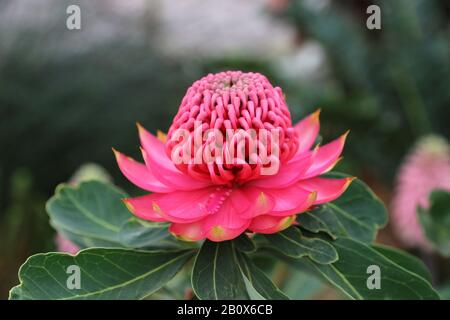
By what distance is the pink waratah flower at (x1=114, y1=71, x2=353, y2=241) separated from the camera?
0.76 m

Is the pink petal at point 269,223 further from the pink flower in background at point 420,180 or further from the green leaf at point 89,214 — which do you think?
the pink flower in background at point 420,180

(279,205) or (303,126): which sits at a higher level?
(303,126)

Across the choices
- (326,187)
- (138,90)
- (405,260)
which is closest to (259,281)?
(326,187)

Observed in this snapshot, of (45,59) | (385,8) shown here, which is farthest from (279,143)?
(45,59)

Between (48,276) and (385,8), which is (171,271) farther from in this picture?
(385,8)

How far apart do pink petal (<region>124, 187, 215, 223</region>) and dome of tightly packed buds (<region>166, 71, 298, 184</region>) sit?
0.10ft

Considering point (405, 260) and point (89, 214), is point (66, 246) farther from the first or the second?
point (405, 260)

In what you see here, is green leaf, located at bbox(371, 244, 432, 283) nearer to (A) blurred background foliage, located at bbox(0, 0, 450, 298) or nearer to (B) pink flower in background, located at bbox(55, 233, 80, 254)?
(B) pink flower in background, located at bbox(55, 233, 80, 254)

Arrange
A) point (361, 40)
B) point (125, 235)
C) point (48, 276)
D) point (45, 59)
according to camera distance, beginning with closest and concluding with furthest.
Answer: point (48, 276), point (125, 235), point (361, 40), point (45, 59)

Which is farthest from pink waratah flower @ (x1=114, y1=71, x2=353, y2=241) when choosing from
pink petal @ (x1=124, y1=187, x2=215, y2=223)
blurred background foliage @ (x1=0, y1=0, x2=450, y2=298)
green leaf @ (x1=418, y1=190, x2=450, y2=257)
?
blurred background foliage @ (x1=0, y1=0, x2=450, y2=298)

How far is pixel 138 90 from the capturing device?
11.4ft

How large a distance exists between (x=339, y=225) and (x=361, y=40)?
2.38m

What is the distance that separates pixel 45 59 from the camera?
3.27m
